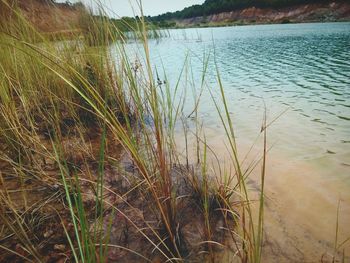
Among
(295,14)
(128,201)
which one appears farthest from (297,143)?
(295,14)

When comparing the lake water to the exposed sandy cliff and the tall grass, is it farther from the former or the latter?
the exposed sandy cliff

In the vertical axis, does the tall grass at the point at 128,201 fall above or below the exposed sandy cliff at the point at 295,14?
above

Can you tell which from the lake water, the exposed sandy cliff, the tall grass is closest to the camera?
the tall grass

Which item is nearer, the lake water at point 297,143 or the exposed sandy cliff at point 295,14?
the lake water at point 297,143

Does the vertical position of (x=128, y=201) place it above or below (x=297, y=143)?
above

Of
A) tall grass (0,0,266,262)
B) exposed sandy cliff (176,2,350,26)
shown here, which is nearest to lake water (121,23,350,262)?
tall grass (0,0,266,262)

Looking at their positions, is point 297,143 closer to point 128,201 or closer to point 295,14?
point 128,201

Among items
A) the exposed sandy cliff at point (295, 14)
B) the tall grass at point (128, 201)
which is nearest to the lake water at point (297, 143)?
the tall grass at point (128, 201)

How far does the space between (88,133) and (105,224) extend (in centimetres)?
139

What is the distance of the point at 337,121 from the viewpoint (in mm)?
3277

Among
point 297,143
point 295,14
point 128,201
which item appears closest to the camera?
point 128,201

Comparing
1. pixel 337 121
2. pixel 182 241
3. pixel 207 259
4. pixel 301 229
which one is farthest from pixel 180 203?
pixel 337 121

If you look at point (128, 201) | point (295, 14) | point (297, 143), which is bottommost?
point (295, 14)

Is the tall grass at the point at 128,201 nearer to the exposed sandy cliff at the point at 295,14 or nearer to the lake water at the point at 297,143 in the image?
the lake water at the point at 297,143
